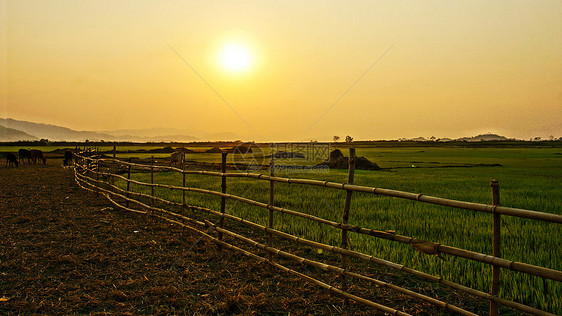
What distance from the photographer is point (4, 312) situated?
3.58 meters

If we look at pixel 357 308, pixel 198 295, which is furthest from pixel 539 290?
pixel 198 295

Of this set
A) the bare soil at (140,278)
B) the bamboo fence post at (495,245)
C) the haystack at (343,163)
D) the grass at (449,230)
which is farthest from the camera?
the haystack at (343,163)

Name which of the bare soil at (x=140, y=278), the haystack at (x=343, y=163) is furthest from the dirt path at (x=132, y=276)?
the haystack at (x=343, y=163)

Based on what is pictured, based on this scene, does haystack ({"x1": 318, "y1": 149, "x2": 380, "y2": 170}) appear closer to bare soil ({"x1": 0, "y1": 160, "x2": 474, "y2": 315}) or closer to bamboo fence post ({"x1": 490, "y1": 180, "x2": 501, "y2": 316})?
bare soil ({"x1": 0, "y1": 160, "x2": 474, "y2": 315})

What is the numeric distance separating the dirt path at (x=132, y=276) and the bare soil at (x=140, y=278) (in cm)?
1

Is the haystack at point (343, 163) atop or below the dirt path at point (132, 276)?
atop

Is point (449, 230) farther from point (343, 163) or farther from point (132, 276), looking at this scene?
point (343, 163)

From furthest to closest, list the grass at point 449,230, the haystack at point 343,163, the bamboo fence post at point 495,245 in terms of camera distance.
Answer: the haystack at point 343,163
the grass at point 449,230
the bamboo fence post at point 495,245

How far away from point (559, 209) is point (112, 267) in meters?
10.7

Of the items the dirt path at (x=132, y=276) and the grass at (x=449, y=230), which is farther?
the grass at (x=449, y=230)

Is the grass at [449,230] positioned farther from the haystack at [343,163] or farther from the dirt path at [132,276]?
the haystack at [343,163]

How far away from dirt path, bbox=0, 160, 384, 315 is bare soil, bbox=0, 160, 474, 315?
11mm

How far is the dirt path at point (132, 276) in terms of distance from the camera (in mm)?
3730

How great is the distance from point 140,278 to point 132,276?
157mm
